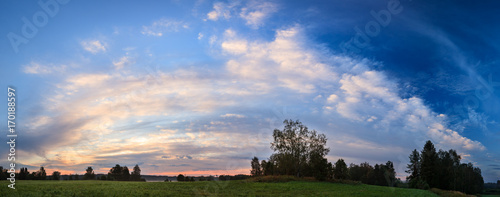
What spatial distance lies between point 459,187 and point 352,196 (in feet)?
307

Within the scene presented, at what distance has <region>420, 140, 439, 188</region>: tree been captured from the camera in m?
91.0

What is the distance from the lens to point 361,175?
137125 millimetres

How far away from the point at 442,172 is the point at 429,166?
9.83 metres

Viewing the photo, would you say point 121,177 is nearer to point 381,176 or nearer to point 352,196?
point 352,196

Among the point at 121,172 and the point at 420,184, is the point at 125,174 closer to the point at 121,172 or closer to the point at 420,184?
the point at 121,172

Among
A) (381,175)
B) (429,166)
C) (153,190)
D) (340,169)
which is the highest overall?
(153,190)

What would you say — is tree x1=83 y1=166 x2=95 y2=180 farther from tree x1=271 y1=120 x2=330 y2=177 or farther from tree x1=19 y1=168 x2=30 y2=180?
tree x1=271 y1=120 x2=330 y2=177

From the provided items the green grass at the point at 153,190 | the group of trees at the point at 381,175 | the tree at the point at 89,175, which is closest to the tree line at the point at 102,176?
the tree at the point at 89,175

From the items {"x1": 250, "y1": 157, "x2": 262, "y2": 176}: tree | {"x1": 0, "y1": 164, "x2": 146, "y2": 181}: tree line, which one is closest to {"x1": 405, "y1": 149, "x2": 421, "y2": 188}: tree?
{"x1": 250, "y1": 157, "x2": 262, "y2": 176}: tree

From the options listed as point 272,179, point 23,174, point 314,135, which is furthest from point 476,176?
point 23,174

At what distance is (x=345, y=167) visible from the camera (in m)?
93.1

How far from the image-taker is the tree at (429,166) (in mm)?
90988

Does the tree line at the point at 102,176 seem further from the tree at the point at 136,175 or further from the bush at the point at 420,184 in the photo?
A: the bush at the point at 420,184

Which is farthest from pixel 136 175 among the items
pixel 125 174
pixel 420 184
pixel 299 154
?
pixel 420 184
